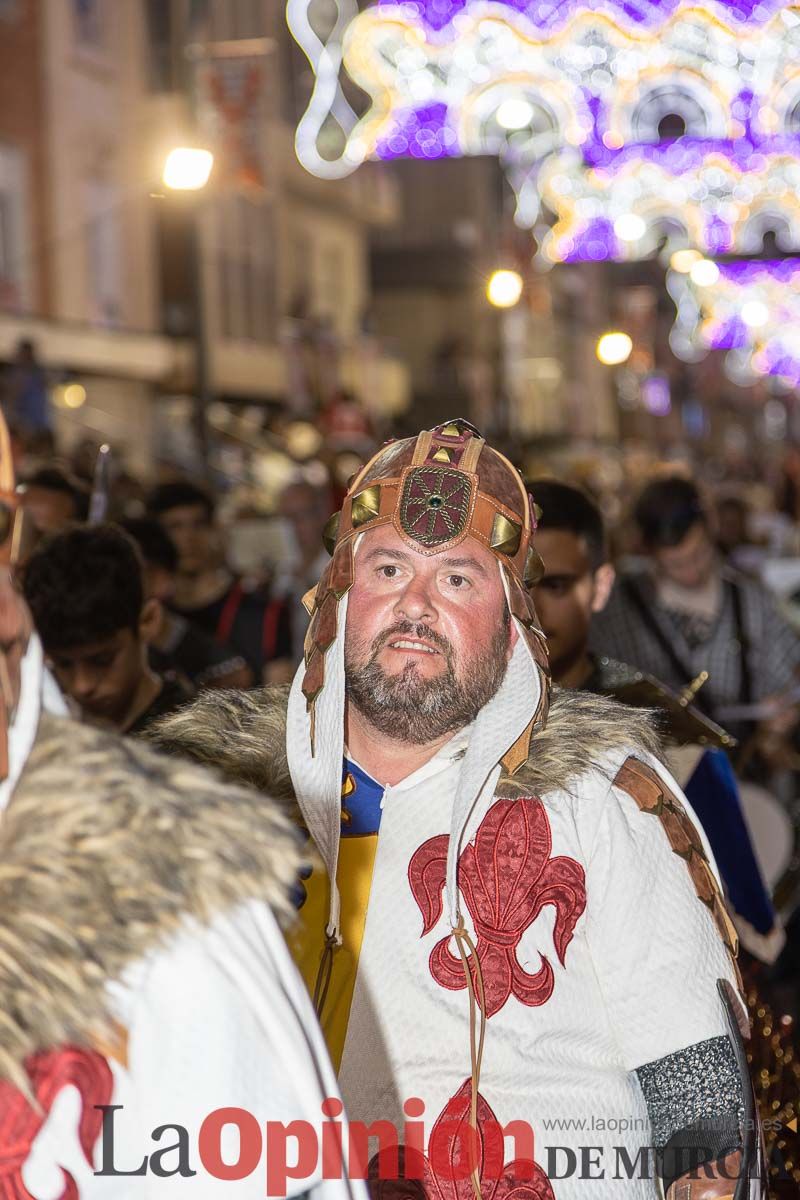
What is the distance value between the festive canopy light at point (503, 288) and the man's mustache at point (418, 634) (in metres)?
10.8

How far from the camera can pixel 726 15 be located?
35.3ft

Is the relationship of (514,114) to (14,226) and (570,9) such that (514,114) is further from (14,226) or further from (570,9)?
(14,226)

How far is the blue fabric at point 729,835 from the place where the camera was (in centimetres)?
441

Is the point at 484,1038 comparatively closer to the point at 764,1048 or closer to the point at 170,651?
the point at 764,1048

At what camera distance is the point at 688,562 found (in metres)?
7.14

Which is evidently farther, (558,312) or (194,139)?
(558,312)

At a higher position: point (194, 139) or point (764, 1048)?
point (194, 139)

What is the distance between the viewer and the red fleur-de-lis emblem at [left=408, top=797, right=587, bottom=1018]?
3.15 meters

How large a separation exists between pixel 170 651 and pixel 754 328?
60.5 feet

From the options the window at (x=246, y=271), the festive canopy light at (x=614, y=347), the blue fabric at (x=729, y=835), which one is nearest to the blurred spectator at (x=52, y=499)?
the blue fabric at (x=729, y=835)

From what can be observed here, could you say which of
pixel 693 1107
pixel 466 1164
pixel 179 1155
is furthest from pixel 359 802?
pixel 179 1155

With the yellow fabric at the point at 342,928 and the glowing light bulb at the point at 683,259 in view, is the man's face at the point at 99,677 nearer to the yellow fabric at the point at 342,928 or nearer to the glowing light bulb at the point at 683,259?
the yellow fabric at the point at 342,928

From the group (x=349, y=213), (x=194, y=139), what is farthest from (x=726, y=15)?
(x=349, y=213)

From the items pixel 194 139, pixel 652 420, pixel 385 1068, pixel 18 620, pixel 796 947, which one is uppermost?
pixel 194 139
